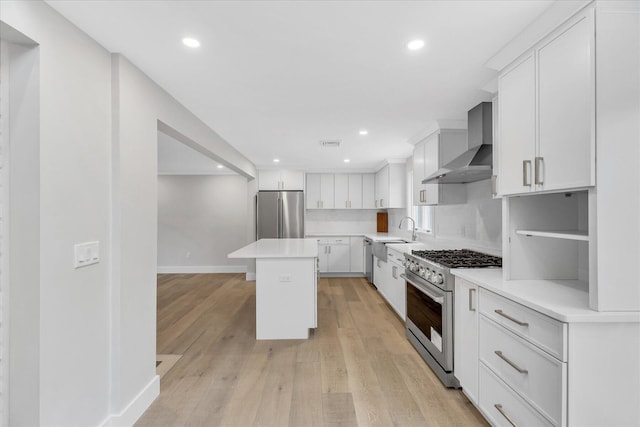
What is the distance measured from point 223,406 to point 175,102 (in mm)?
2437

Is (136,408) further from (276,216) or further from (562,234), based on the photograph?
(276,216)

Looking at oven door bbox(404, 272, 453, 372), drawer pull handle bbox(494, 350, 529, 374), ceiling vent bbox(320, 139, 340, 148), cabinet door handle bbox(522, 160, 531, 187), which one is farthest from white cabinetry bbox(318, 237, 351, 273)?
cabinet door handle bbox(522, 160, 531, 187)

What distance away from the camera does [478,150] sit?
2660mm

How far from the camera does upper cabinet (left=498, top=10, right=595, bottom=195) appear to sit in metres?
1.34

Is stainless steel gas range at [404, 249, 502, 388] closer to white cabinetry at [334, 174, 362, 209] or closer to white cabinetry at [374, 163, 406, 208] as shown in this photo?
white cabinetry at [374, 163, 406, 208]

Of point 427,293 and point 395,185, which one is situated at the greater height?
point 395,185

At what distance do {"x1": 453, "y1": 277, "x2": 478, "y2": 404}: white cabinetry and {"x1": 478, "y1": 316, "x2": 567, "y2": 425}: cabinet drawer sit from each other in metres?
0.11

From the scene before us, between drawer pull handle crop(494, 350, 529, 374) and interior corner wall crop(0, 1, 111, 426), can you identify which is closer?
interior corner wall crop(0, 1, 111, 426)

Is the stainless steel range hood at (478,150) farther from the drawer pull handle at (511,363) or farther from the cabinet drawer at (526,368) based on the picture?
the drawer pull handle at (511,363)

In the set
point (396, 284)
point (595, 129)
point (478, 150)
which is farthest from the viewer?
point (396, 284)

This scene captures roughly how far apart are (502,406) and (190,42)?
2.75 meters

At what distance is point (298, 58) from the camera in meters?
1.88

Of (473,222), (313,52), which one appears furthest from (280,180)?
(313,52)

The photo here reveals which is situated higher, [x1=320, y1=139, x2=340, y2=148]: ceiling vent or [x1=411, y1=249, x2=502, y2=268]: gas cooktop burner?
[x1=320, y1=139, x2=340, y2=148]: ceiling vent
